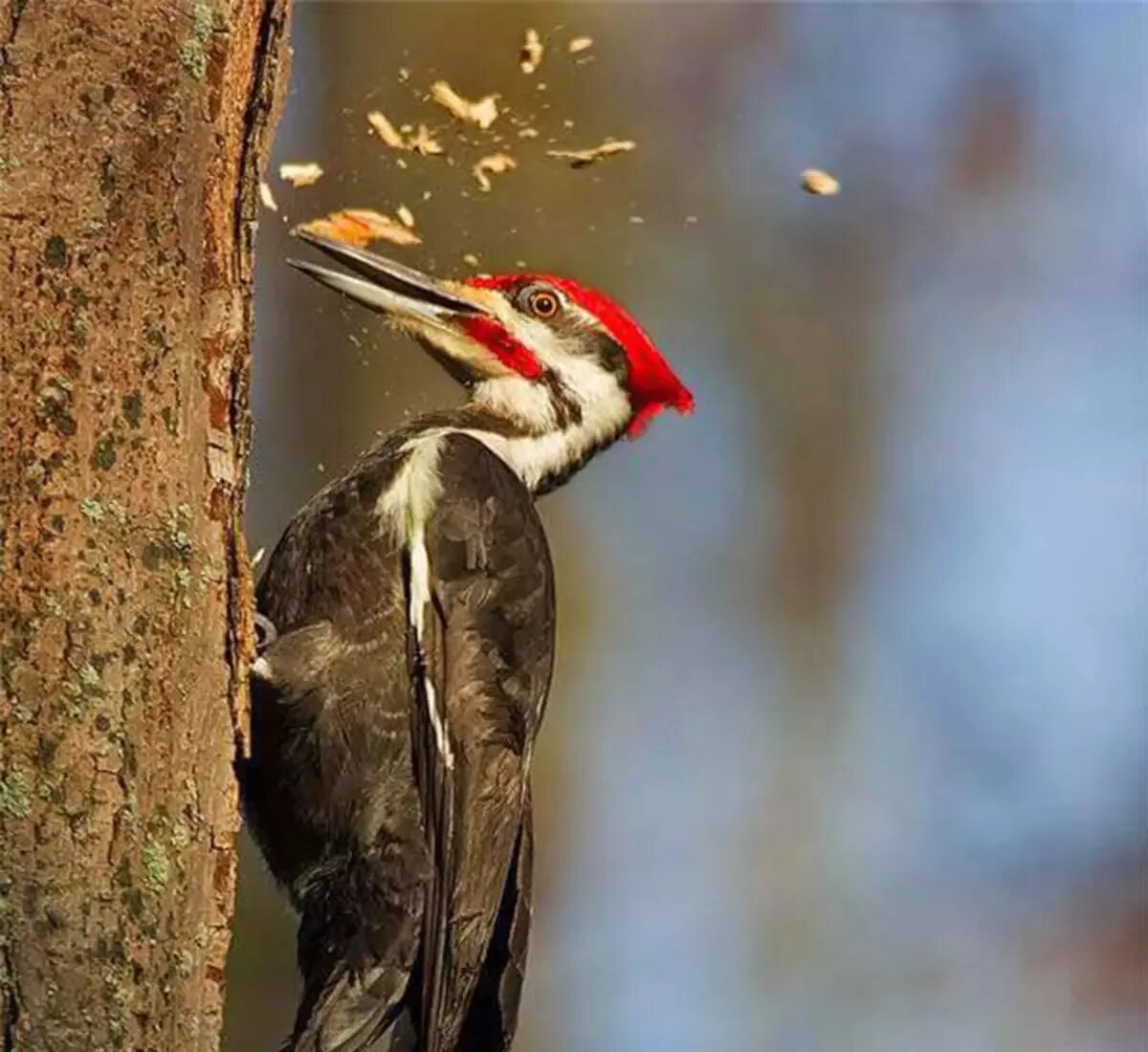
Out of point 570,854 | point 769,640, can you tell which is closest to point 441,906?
point 570,854

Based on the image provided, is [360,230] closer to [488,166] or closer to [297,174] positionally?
[297,174]

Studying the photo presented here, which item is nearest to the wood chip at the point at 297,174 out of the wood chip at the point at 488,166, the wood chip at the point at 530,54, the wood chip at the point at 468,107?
the wood chip at the point at 488,166

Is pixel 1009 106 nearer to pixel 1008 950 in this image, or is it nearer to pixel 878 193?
pixel 878 193

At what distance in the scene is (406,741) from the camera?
2.94m

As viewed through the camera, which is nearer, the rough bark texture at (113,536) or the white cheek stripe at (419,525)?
the rough bark texture at (113,536)

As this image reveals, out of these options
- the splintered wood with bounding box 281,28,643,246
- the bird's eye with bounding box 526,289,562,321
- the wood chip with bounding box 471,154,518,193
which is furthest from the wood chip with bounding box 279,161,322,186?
the bird's eye with bounding box 526,289,562,321

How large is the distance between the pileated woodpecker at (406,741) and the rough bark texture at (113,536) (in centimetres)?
77

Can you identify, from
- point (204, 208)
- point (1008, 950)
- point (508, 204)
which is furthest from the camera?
point (1008, 950)

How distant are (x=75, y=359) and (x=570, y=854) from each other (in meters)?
4.82

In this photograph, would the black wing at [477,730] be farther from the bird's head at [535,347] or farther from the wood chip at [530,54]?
the wood chip at [530,54]

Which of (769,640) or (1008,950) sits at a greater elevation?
(769,640)

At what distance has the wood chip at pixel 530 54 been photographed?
6.08m

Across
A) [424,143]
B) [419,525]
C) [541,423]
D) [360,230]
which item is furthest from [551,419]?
[424,143]

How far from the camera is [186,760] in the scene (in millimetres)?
2055
